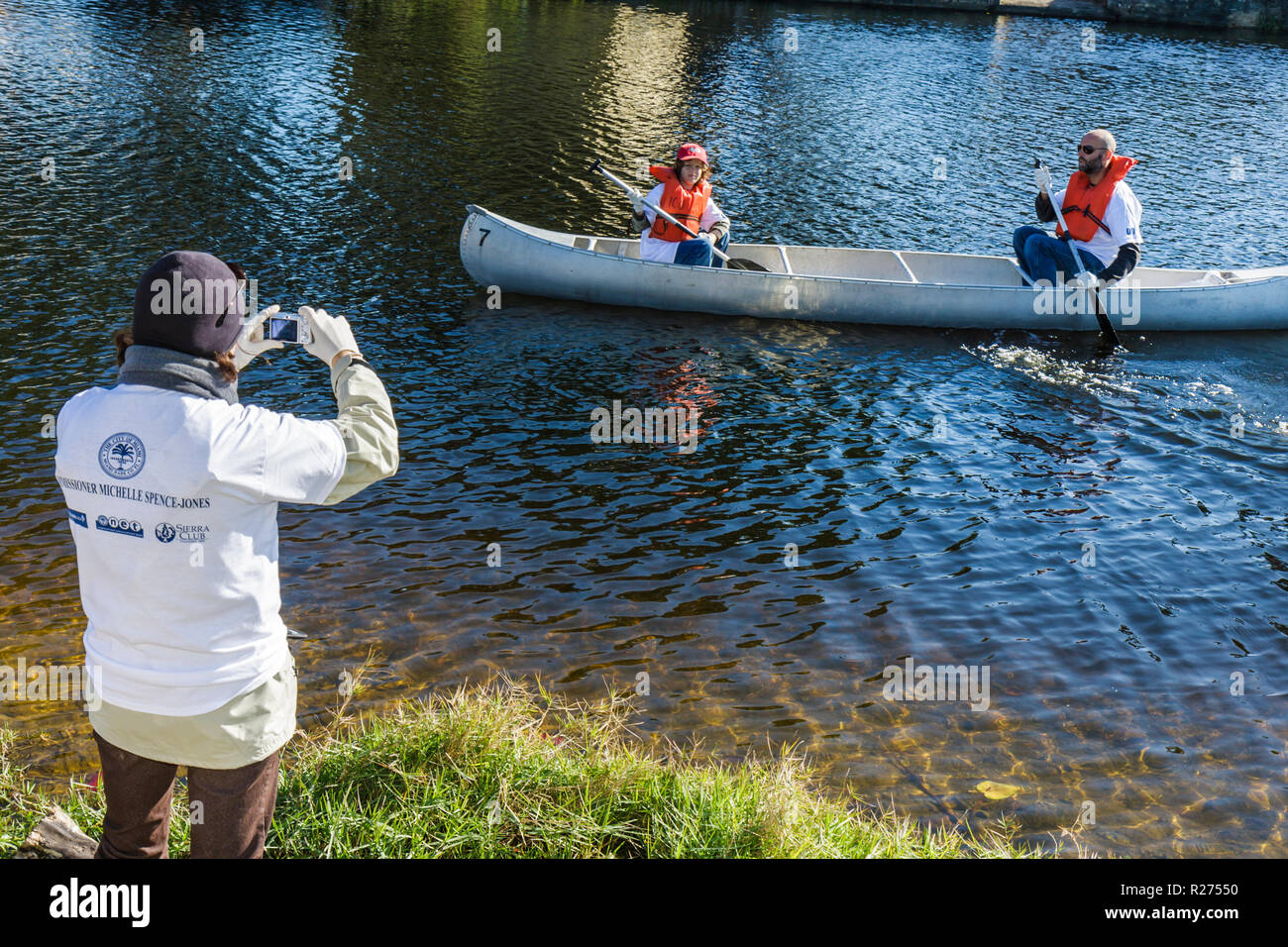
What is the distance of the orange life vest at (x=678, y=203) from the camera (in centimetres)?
1481

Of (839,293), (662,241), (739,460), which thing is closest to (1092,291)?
(839,293)

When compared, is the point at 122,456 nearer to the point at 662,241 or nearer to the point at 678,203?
the point at 678,203

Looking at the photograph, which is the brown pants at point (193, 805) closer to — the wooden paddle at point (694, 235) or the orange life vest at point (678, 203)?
the wooden paddle at point (694, 235)

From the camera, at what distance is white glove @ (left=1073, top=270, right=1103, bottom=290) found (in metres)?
14.6

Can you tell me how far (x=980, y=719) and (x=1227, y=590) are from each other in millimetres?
3474

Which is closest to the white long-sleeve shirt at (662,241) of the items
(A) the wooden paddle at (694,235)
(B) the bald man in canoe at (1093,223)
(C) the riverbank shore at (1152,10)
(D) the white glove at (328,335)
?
(A) the wooden paddle at (694,235)

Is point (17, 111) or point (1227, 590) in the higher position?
point (17, 111)

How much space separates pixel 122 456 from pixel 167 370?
299 millimetres

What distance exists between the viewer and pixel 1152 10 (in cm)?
4597

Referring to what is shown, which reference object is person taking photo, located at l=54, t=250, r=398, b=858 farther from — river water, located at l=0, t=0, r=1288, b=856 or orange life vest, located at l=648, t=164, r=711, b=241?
orange life vest, located at l=648, t=164, r=711, b=241

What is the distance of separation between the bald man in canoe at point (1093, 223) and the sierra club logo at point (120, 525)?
45.2ft
